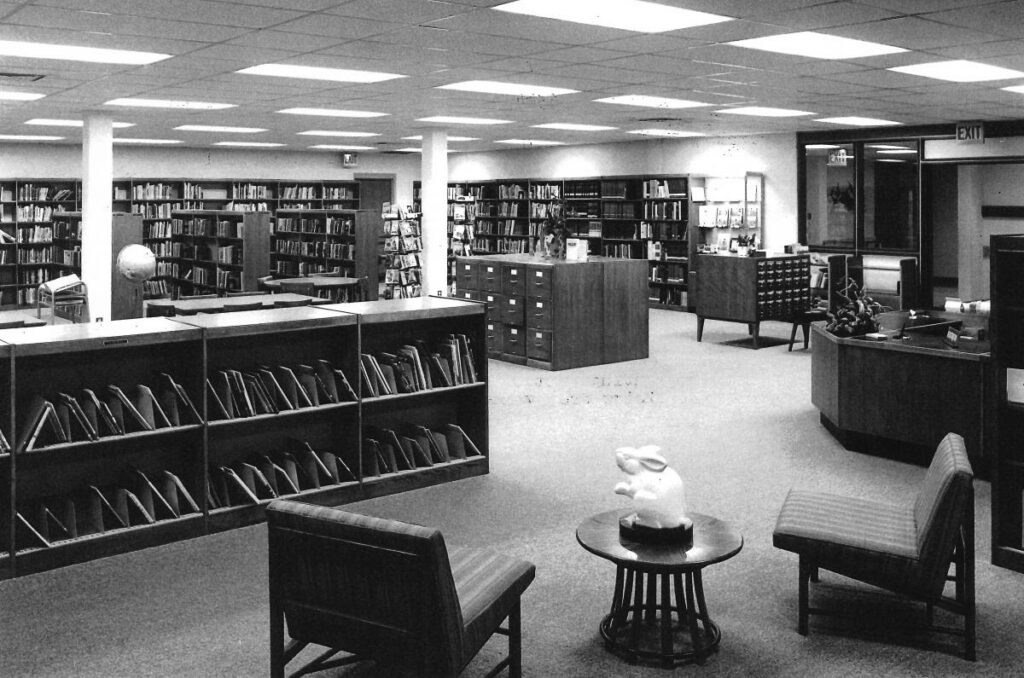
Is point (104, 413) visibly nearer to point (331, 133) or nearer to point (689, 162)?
point (331, 133)

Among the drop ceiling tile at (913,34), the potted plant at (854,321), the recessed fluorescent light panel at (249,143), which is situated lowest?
the potted plant at (854,321)

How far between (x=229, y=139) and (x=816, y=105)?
9453 millimetres

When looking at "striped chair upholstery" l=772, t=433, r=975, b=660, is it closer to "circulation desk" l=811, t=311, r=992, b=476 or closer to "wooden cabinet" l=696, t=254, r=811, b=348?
"circulation desk" l=811, t=311, r=992, b=476

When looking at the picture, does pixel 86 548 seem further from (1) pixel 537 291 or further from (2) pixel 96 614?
(1) pixel 537 291

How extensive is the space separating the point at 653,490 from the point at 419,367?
273 centimetres

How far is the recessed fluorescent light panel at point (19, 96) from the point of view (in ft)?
30.6

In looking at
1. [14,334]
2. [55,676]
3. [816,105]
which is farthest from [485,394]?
[816,105]

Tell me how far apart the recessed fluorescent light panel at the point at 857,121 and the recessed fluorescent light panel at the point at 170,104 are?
758 centimetres

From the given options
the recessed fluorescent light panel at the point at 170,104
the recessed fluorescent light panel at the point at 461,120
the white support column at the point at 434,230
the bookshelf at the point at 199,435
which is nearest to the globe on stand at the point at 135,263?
the recessed fluorescent light panel at the point at 170,104

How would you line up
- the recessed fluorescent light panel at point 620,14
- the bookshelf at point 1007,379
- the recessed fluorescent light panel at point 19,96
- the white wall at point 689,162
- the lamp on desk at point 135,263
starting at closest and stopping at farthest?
the bookshelf at point 1007,379 → the recessed fluorescent light panel at point 620,14 → the recessed fluorescent light panel at point 19,96 → the lamp on desk at point 135,263 → the white wall at point 689,162

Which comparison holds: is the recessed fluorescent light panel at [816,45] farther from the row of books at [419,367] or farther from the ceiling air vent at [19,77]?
the ceiling air vent at [19,77]

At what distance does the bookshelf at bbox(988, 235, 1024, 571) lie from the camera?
4.52m

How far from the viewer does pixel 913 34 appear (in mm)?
6297

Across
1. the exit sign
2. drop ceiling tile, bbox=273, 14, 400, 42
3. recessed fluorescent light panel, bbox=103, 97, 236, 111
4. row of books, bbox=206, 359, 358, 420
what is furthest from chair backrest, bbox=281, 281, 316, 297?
the exit sign
